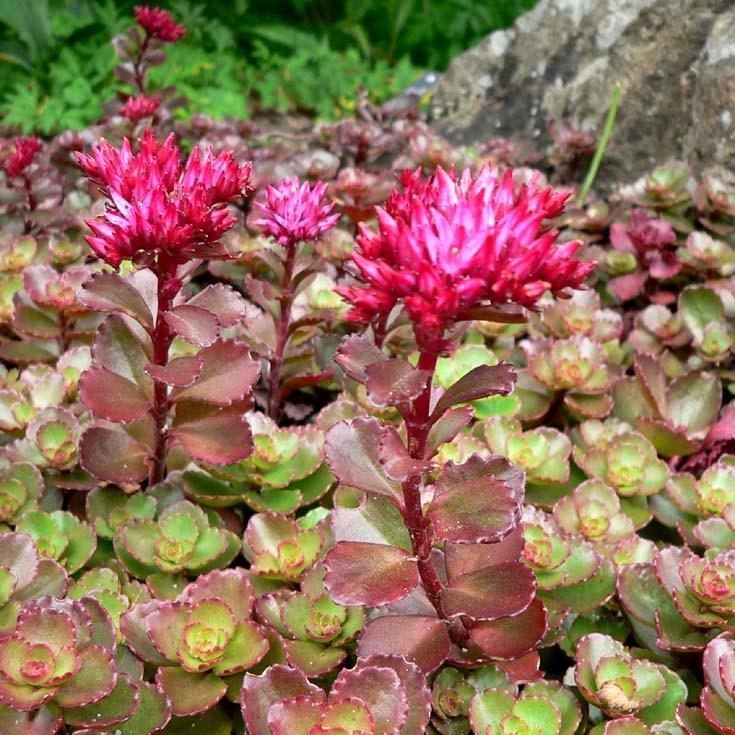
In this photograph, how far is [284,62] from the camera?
13.4 feet

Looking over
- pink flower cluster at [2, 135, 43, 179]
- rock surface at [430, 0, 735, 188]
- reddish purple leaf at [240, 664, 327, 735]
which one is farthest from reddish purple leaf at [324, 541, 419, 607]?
rock surface at [430, 0, 735, 188]

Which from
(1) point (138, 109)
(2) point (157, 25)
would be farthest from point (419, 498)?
(2) point (157, 25)

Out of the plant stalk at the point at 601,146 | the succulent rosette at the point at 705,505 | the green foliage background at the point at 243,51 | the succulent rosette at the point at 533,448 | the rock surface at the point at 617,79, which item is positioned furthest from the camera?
the green foliage background at the point at 243,51

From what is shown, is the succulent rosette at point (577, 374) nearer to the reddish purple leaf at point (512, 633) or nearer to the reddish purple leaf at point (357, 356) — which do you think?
the reddish purple leaf at point (512, 633)

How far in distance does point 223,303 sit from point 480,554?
478mm

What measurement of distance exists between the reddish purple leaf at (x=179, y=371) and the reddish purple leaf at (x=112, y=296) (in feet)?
0.24

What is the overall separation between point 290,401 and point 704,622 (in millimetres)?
856

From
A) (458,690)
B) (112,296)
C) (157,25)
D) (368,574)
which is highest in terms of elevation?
(157,25)

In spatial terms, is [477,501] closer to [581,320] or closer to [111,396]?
[111,396]

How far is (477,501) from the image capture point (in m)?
0.89

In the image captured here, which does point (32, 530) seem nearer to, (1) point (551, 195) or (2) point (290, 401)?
(2) point (290, 401)

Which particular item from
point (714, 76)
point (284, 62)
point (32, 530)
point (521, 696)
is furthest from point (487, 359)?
point (284, 62)

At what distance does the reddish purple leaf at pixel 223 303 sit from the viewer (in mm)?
1150

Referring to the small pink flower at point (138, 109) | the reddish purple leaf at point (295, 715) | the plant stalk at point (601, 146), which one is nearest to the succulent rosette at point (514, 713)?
the reddish purple leaf at point (295, 715)
